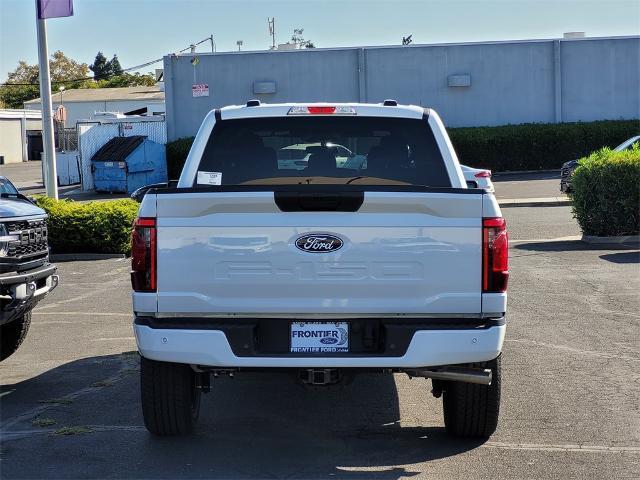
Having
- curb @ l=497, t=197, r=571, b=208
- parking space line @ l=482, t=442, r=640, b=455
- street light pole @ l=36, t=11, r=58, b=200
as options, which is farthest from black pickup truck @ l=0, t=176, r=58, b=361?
curb @ l=497, t=197, r=571, b=208

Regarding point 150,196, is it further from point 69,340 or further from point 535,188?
point 535,188

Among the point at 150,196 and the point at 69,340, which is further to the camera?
the point at 69,340

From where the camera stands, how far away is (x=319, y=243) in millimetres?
5617

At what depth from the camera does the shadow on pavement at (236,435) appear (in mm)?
5824

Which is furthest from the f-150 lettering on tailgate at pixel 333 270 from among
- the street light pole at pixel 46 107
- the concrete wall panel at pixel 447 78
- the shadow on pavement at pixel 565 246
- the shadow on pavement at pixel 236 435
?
the concrete wall panel at pixel 447 78

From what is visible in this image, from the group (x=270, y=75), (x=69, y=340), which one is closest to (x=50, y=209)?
(x=69, y=340)

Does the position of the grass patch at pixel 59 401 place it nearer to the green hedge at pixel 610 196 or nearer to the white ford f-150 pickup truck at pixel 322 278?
the white ford f-150 pickup truck at pixel 322 278

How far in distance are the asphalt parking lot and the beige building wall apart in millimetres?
52811

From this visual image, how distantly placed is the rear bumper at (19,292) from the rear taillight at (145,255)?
2489mm

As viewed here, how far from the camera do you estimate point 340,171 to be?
6895 millimetres

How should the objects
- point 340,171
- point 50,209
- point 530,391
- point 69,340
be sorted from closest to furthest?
point 340,171 → point 530,391 → point 69,340 → point 50,209

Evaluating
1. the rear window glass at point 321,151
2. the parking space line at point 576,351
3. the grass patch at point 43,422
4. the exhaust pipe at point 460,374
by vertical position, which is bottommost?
A: the parking space line at point 576,351

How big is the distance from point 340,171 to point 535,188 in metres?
23.1

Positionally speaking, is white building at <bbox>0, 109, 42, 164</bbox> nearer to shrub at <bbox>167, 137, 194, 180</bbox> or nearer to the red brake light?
shrub at <bbox>167, 137, 194, 180</bbox>
